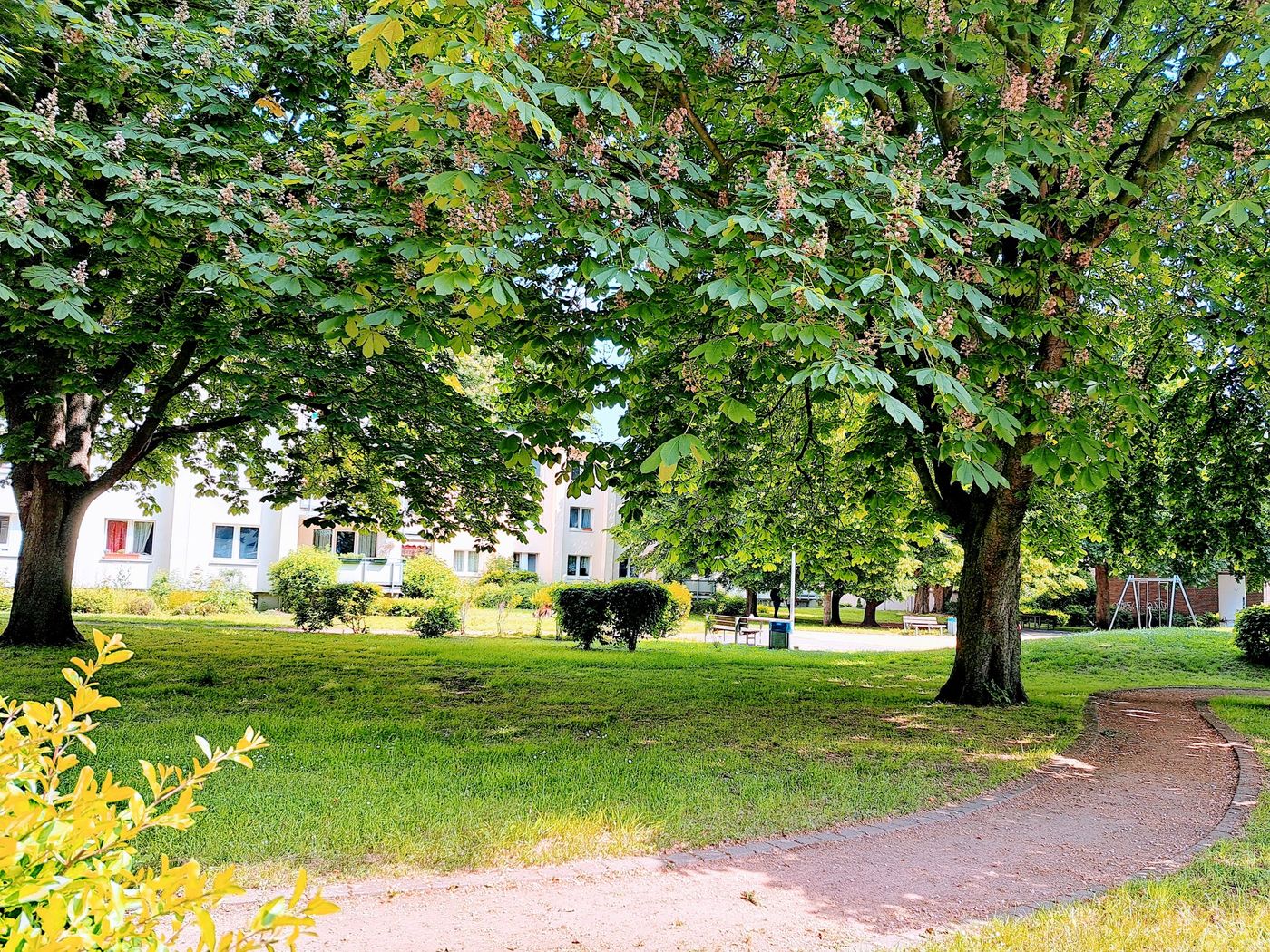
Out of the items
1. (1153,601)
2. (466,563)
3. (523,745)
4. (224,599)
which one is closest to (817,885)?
(523,745)

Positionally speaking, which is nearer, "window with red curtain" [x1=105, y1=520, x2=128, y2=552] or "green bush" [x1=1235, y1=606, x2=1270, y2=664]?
"green bush" [x1=1235, y1=606, x2=1270, y2=664]

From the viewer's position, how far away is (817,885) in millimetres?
4469

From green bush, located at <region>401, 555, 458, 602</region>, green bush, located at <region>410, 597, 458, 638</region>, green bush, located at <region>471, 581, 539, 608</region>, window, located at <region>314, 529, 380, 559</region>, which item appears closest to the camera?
green bush, located at <region>410, 597, 458, 638</region>

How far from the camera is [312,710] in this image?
355 inches

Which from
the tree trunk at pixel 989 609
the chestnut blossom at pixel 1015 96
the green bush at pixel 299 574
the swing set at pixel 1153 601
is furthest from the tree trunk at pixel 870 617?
the chestnut blossom at pixel 1015 96

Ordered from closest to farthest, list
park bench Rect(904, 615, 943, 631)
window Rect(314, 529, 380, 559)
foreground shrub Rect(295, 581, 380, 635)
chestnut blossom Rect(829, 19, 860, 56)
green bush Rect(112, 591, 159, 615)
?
chestnut blossom Rect(829, 19, 860, 56) < foreground shrub Rect(295, 581, 380, 635) < green bush Rect(112, 591, 159, 615) < park bench Rect(904, 615, 943, 631) < window Rect(314, 529, 380, 559)

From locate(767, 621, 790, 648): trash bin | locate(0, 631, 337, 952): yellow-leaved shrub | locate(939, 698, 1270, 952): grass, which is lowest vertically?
locate(767, 621, 790, 648): trash bin

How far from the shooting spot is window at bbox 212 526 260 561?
104ft

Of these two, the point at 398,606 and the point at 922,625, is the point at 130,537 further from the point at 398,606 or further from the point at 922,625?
the point at 922,625

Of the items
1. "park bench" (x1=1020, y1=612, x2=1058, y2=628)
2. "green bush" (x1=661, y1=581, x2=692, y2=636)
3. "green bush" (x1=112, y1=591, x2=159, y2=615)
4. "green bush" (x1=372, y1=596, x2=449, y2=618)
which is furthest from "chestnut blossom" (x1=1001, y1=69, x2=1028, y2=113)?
"park bench" (x1=1020, y1=612, x2=1058, y2=628)

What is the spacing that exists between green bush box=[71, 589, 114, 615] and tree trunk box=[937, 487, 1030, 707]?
2202 centimetres

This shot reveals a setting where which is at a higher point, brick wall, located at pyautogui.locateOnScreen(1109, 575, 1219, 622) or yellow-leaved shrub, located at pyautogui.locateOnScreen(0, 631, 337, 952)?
yellow-leaved shrub, located at pyautogui.locateOnScreen(0, 631, 337, 952)

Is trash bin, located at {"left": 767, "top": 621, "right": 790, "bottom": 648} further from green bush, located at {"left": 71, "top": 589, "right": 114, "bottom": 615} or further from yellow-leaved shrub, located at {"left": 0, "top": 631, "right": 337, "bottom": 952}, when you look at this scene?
yellow-leaved shrub, located at {"left": 0, "top": 631, "right": 337, "bottom": 952}

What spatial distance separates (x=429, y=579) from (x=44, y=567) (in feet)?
47.7
